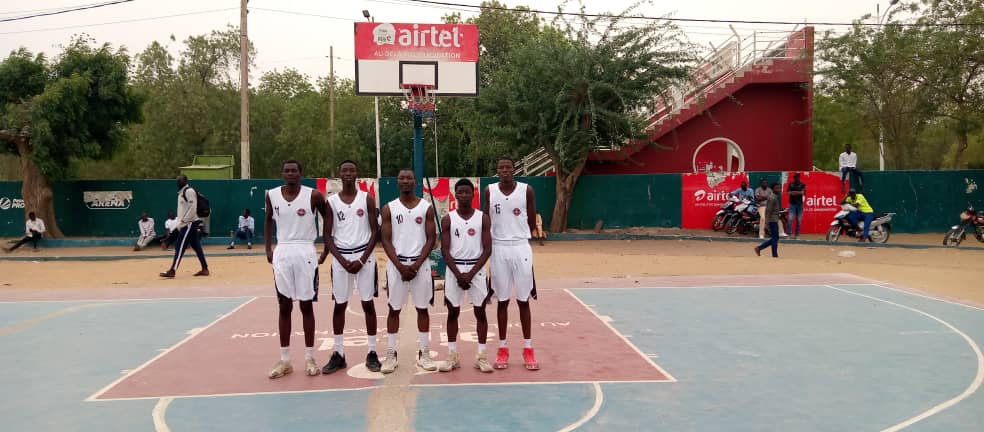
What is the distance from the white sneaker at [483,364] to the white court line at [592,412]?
105cm

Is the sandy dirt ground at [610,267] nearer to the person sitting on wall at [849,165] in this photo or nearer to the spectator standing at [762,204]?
the spectator standing at [762,204]

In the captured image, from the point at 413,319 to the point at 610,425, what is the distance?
4925mm

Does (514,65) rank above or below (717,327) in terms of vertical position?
above

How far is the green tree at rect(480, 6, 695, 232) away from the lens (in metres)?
22.8

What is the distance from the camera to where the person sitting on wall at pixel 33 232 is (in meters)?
21.3

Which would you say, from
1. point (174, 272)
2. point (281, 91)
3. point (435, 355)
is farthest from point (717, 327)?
point (281, 91)

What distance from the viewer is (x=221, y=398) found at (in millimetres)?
6590

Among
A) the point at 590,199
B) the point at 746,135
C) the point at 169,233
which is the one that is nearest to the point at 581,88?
the point at 590,199

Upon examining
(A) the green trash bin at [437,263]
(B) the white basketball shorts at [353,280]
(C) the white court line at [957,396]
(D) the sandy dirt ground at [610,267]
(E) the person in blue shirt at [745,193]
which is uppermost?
(E) the person in blue shirt at [745,193]

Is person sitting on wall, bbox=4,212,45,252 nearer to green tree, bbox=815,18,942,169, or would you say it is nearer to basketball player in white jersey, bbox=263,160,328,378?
basketball player in white jersey, bbox=263,160,328,378

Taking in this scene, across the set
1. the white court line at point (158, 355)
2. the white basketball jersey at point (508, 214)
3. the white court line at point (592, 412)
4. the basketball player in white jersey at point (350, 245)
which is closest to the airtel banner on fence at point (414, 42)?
the white court line at point (158, 355)

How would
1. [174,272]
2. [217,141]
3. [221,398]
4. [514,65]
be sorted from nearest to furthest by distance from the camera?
[221,398]
[174,272]
[514,65]
[217,141]

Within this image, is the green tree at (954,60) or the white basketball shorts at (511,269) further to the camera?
the green tree at (954,60)

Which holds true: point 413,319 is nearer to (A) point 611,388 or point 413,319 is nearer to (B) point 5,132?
(A) point 611,388
